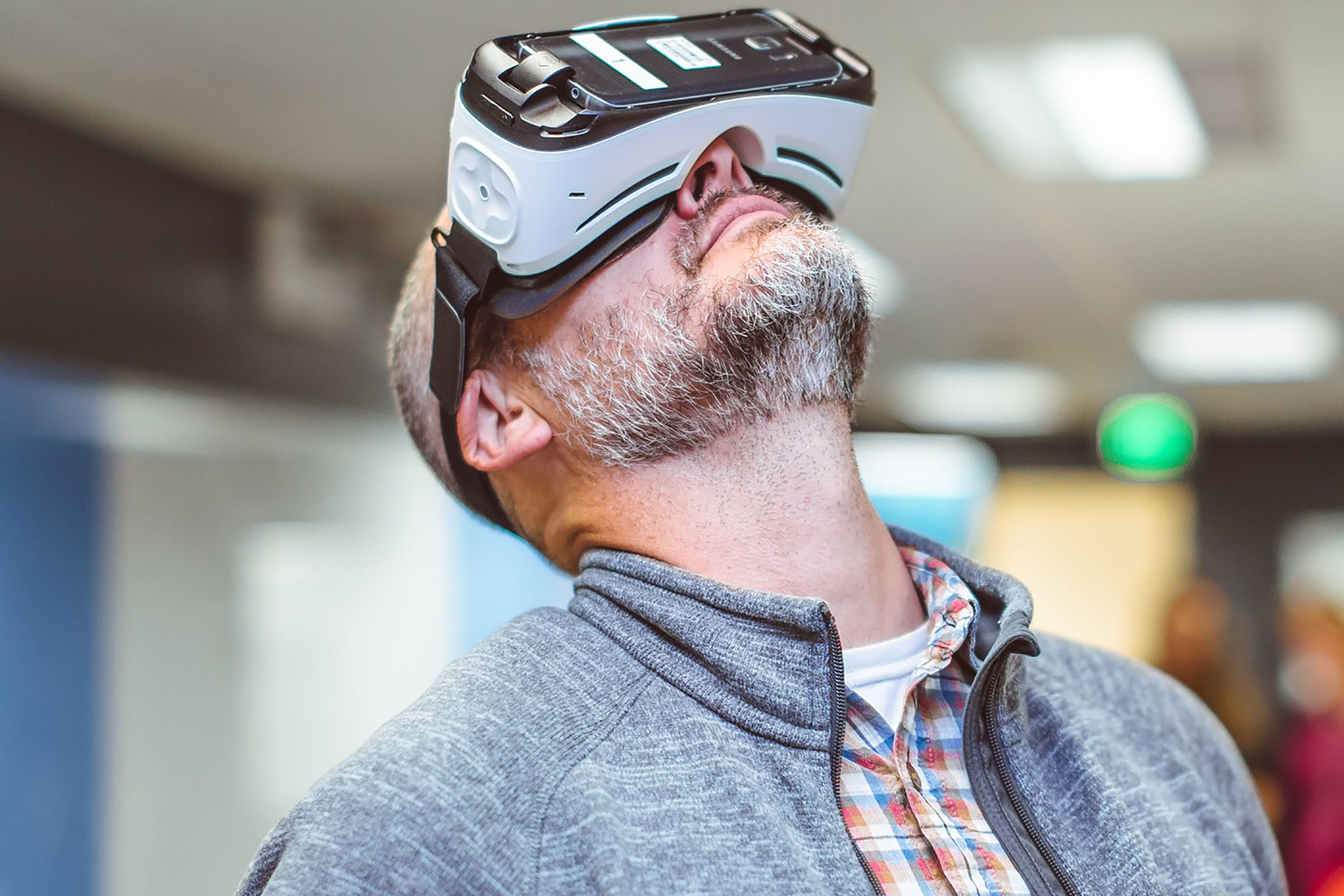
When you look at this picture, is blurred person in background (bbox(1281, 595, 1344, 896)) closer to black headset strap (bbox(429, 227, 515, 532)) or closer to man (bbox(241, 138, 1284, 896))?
man (bbox(241, 138, 1284, 896))

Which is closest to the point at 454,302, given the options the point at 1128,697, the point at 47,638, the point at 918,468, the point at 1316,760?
the point at 1128,697

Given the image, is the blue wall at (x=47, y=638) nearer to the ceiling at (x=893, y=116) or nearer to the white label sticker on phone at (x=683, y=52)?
the ceiling at (x=893, y=116)

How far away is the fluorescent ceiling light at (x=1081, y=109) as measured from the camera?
230 centimetres

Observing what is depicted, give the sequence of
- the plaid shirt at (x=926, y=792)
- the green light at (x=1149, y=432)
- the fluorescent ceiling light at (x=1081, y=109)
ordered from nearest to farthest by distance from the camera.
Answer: the plaid shirt at (x=926, y=792) → the fluorescent ceiling light at (x=1081, y=109) → the green light at (x=1149, y=432)

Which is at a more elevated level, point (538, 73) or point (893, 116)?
point (538, 73)

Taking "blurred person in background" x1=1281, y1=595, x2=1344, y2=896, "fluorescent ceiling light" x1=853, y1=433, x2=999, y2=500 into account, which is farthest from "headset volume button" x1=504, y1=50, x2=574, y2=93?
"fluorescent ceiling light" x1=853, y1=433, x2=999, y2=500

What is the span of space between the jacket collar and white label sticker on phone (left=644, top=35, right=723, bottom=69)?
0.38 metres

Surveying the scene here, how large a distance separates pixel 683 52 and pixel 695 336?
0.22m

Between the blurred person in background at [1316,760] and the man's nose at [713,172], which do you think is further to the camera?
the blurred person in background at [1316,760]

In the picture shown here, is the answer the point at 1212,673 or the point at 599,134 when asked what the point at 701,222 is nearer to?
the point at 599,134

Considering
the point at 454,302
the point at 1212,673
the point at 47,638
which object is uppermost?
the point at 454,302

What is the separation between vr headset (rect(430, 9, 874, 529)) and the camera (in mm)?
884

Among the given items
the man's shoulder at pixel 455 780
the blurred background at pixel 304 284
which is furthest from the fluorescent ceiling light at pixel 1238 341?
the man's shoulder at pixel 455 780

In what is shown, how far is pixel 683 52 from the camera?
37.1 inches
